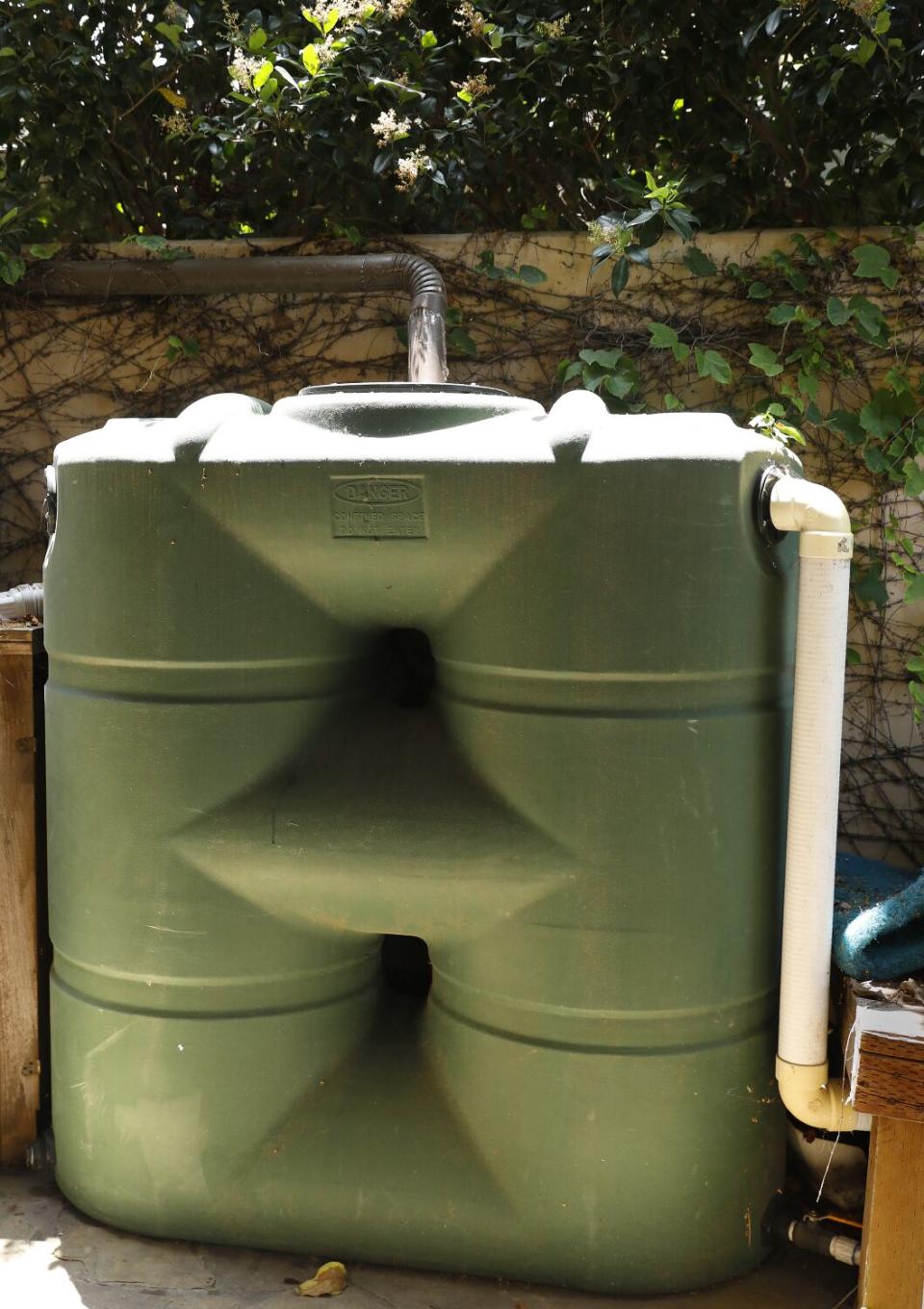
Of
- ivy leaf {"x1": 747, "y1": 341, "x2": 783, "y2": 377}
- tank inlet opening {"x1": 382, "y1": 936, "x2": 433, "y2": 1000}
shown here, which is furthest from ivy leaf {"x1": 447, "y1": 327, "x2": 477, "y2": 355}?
tank inlet opening {"x1": 382, "y1": 936, "x2": 433, "y2": 1000}

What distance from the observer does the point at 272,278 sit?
255 centimetres

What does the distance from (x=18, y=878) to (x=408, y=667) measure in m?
0.69

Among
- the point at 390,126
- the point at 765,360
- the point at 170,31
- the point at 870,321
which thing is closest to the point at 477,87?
the point at 390,126

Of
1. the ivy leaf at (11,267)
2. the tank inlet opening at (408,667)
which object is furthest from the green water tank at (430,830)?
the ivy leaf at (11,267)

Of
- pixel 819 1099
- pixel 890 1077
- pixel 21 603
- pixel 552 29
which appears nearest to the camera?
pixel 890 1077

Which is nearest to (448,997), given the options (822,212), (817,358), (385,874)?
(385,874)

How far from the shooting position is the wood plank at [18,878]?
5.65ft

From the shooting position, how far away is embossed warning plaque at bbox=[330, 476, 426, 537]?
4.52ft

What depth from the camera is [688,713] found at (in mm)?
1358

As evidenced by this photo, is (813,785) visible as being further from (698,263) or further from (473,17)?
(473,17)

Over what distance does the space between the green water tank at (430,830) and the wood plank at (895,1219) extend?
0.56 feet

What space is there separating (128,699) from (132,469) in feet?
1.00

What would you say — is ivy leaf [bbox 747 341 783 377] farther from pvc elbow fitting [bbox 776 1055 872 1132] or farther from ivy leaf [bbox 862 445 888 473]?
pvc elbow fitting [bbox 776 1055 872 1132]

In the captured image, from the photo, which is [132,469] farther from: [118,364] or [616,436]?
[118,364]
